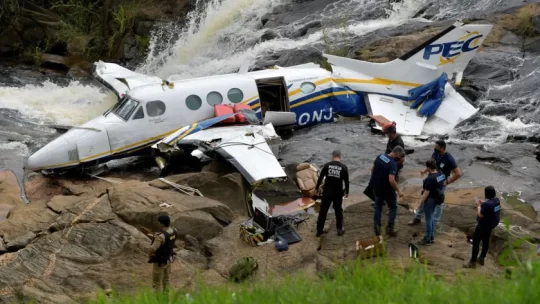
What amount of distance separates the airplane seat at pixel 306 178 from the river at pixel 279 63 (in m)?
1.59

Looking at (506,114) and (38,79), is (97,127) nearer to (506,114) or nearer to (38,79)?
(38,79)

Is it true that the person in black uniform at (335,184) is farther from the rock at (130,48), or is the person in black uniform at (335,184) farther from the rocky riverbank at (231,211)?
the rock at (130,48)

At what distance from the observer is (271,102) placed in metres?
20.4

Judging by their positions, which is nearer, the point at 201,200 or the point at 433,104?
the point at 201,200

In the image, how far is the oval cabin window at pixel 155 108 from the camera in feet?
58.3

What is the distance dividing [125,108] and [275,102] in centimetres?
462

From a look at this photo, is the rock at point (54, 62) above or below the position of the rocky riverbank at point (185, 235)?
above

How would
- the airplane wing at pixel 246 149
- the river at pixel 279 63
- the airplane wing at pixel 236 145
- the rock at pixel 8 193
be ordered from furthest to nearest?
the river at pixel 279 63 < the rock at pixel 8 193 < the airplane wing at pixel 236 145 < the airplane wing at pixel 246 149

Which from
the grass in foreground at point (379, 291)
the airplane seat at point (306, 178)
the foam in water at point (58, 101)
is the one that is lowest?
the airplane seat at point (306, 178)

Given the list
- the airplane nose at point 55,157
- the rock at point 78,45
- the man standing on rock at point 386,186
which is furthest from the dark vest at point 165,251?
the rock at point 78,45

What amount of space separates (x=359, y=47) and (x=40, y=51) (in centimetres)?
1270

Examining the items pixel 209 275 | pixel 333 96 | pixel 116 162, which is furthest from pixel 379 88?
pixel 209 275

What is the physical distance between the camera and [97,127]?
17.4m

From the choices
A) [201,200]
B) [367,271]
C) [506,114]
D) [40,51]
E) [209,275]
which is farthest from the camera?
[40,51]
